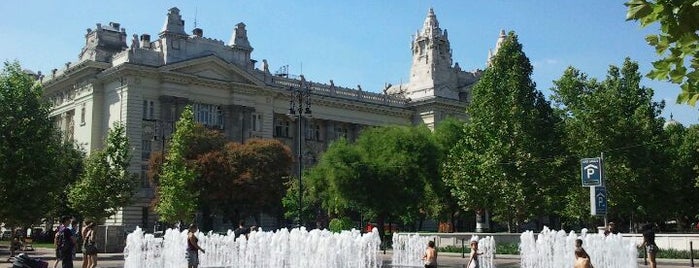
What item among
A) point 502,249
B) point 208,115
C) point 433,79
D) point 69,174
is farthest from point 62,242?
point 433,79

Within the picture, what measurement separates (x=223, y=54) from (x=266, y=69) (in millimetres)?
5823

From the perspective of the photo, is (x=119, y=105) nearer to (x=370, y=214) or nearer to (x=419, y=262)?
(x=370, y=214)

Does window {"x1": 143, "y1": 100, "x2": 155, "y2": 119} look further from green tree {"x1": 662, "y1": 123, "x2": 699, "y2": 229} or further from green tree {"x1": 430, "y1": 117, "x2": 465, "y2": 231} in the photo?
green tree {"x1": 662, "y1": 123, "x2": 699, "y2": 229}

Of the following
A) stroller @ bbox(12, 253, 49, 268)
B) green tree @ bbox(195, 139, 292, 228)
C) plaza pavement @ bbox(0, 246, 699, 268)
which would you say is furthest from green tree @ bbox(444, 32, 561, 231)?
stroller @ bbox(12, 253, 49, 268)

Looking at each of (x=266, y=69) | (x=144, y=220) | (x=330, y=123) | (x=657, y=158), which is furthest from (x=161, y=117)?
(x=657, y=158)

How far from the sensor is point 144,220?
218 ft

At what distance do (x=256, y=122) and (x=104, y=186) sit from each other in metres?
26.3

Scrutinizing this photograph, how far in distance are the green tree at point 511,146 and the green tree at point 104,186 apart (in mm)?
23512

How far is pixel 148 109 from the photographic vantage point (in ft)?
224

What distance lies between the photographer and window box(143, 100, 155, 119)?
223 ft

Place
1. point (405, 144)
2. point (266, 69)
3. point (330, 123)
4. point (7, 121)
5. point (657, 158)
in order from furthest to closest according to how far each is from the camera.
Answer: point (330, 123), point (266, 69), point (405, 144), point (657, 158), point (7, 121)

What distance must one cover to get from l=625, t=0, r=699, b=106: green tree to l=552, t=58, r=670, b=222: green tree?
36.6 metres

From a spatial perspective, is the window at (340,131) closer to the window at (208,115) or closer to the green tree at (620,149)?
the window at (208,115)

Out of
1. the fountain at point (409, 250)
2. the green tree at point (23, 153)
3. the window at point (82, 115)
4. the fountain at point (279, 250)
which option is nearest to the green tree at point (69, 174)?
the window at point (82, 115)
